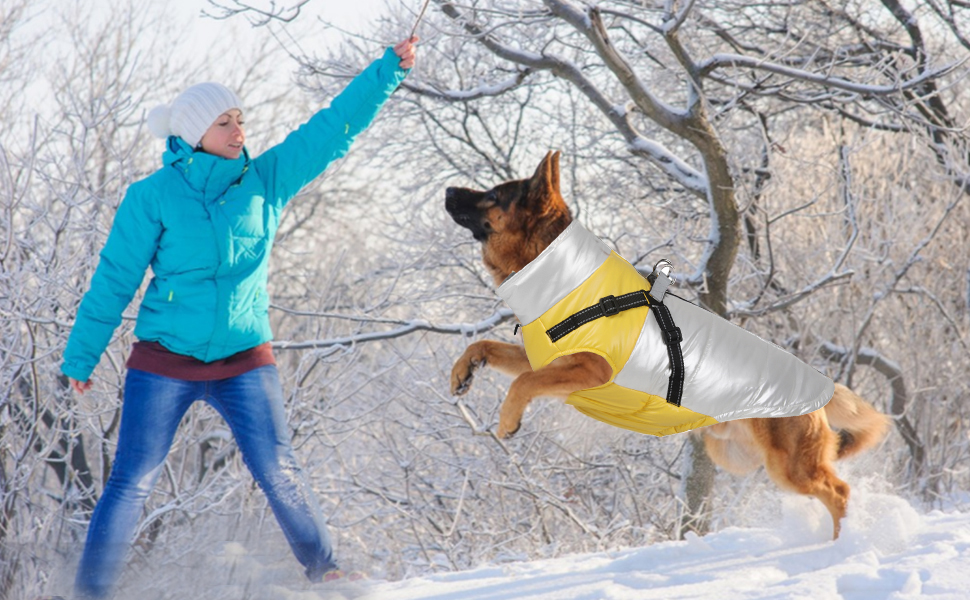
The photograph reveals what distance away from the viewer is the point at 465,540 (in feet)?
31.6

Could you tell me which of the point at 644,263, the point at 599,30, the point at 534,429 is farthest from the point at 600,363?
the point at 534,429

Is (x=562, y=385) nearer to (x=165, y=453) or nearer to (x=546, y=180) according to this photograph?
(x=546, y=180)

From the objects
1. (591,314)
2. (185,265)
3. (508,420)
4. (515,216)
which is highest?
(515,216)

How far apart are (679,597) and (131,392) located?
214 centimetres

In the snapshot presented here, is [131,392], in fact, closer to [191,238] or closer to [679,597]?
[191,238]

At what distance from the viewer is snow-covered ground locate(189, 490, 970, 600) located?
317 cm

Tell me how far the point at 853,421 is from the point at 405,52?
2.51 meters

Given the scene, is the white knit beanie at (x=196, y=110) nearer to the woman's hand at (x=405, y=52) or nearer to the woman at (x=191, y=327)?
the woman at (x=191, y=327)

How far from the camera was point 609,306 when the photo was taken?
2.79 metres

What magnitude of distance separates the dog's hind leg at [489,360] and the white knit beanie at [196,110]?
1.25 meters

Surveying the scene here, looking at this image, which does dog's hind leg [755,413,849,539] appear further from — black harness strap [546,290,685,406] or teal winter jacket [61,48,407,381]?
teal winter jacket [61,48,407,381]

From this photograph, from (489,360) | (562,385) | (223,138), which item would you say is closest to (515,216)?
(489,360)

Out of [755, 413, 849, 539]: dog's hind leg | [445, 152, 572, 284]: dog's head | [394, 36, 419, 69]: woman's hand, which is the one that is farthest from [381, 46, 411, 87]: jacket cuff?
[755, 413, 849, 539]: dog's hind leg

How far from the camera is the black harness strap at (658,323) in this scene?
2787mm
